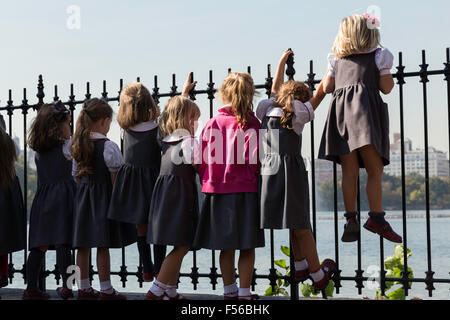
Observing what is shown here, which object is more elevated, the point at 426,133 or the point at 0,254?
the point at 426,133

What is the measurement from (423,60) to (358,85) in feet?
3.03

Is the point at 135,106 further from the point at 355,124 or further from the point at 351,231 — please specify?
the point at 351,231

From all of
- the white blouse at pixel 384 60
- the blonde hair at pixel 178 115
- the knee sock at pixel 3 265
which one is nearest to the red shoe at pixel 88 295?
the knee sock at pixel 3 265

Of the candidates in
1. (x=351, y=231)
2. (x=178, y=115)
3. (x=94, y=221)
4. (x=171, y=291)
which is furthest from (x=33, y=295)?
(x=351, y=231)

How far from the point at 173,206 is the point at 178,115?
28.7 inches

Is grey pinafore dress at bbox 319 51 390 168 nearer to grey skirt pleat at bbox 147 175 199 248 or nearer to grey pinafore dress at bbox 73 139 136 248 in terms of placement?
grey skirt pleat at bbox 147 175 199 248

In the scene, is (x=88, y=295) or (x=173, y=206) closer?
A: (x=173, y=206)

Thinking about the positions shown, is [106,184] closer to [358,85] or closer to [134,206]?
[134,206]

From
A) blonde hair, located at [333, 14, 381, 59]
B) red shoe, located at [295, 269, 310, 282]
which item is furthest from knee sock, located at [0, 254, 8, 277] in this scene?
blonde hair, located at [333, 14, 381, 59]

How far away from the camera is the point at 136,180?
4.61 meters

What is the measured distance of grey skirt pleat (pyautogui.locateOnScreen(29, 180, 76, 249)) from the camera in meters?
4.91
